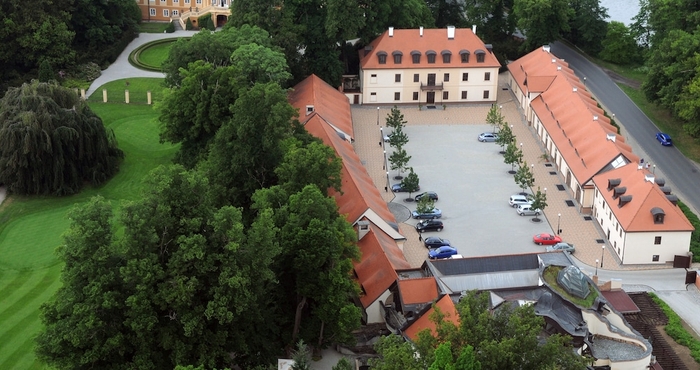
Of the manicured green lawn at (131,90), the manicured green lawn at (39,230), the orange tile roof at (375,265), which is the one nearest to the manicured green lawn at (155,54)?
the manicured green lawn at (131,90)

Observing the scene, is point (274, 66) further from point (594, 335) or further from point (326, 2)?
point (594, 335)

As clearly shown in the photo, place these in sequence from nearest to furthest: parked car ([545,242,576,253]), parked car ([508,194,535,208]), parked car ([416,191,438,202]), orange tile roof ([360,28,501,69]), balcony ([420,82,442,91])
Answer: parked car ([545,242,576,253]) < parked car ([508,194,535,208]) < parked car ([416,191,438,202]) < orange tile roof ([360,28,501,69]) < balcony ([420,82,442,91])

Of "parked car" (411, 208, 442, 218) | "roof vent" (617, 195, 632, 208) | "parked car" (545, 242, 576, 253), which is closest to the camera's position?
"roof vent" (617, 195, 632, 208)

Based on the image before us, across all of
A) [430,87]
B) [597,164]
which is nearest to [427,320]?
[597,164]

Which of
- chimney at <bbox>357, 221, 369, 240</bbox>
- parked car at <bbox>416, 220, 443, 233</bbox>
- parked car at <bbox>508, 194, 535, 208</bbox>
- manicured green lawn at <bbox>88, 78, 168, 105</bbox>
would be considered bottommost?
parked car at <bbox>416, 220, 443, 233</bbox>

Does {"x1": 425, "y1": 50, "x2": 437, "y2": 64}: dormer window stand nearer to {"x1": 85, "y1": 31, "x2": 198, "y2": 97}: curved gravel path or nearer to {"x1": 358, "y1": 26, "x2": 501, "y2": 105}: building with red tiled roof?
{"x1": 358, "y1": 26, "x2": 501, "y2": 105}: building with red tiled roof

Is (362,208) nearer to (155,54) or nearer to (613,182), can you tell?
(613,182)

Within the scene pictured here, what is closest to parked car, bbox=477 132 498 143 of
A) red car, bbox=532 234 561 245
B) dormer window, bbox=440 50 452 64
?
dormer window, bbox=440 50 452 64
